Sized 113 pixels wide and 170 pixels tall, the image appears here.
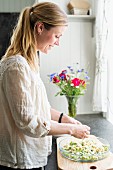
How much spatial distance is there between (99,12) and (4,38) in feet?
2.44

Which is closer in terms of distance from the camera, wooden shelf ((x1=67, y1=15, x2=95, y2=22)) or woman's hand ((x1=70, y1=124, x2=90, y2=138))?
woman's hand ((x1=70, y1=124, x2=90, y2=138))

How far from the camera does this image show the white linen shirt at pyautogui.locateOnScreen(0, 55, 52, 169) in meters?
1.00

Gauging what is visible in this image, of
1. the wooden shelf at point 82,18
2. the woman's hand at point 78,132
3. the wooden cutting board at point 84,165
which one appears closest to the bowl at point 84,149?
the wooden cutting board at point 84,165

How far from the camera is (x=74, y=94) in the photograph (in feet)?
6.57

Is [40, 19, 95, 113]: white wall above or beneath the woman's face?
beneath

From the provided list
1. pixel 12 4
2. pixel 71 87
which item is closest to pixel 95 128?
pixel 71 87

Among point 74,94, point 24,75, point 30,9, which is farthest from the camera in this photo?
point 74,94

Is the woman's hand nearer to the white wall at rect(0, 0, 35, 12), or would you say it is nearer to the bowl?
the bowl

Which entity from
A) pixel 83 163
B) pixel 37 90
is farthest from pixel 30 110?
pixel 83 163

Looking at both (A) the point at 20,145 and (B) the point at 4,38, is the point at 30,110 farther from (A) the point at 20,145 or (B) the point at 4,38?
(B) the point at 4,38

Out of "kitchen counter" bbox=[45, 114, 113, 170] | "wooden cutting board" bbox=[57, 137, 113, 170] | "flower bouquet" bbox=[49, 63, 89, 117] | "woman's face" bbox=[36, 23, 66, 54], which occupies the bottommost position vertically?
"kitchen counter" bbox=[45, 114, 113, 170]

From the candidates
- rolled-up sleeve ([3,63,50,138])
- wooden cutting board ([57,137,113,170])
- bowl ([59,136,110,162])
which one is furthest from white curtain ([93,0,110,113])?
rolled-up sleeve ([3,63,50,138])

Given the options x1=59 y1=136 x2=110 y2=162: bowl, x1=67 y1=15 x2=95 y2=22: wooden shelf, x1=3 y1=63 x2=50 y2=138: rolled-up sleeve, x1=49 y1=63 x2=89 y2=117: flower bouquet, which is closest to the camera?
x1=3 y1=63 x2=50 y2=138: rolled-up sleeve

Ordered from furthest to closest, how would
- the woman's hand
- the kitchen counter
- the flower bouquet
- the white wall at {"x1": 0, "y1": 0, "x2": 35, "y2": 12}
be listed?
the white wall at {"x1": 0, "y1": 0, "x2": 35, "y2": 12} < the flower bouquet < the kitchen counter < the woman's hand
